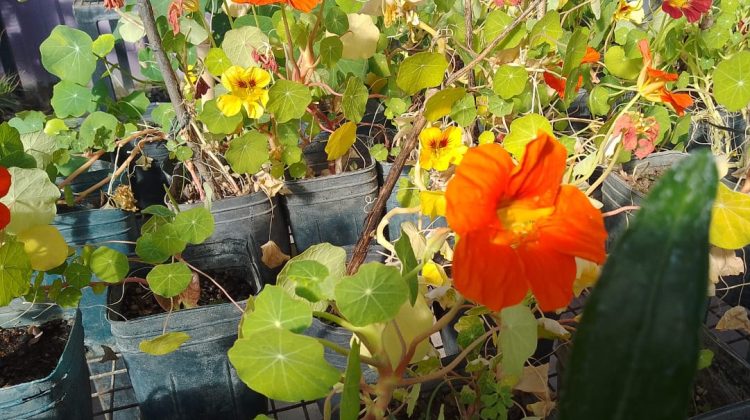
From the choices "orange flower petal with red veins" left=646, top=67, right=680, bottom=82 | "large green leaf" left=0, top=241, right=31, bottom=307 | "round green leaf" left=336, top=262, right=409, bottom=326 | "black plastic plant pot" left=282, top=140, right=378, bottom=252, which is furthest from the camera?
"black plastic plant pot" left=282, top=140, right=378, bottom=252

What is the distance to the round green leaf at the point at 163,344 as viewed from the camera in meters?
0.75

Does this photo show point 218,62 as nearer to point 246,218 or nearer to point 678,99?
point 246,218

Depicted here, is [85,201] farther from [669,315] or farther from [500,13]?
[669,315]

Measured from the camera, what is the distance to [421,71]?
3.30 feet

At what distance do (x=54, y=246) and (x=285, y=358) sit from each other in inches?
17.6

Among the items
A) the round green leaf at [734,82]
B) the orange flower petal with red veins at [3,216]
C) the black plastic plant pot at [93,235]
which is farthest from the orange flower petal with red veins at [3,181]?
the round green leaf at [734,82]

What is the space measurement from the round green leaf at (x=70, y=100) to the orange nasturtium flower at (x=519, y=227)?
124cm

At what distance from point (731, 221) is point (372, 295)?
0.48 metres

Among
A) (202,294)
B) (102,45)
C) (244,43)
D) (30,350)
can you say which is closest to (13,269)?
(30,350)

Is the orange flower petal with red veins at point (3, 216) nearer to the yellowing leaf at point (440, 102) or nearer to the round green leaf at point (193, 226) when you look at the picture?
the round green leaf at point (193, 226)

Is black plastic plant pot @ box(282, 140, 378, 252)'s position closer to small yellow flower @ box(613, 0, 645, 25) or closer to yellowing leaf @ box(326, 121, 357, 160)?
yellowing leaf @ box(326, 121, 357, 160)

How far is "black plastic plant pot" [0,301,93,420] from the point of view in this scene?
2.40 feet

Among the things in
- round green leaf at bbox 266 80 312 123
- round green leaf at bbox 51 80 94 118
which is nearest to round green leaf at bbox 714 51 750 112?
round green leaf at bbox 266 80 312 123

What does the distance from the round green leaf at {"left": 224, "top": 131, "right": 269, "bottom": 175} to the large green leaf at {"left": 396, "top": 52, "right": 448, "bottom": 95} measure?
28cm
